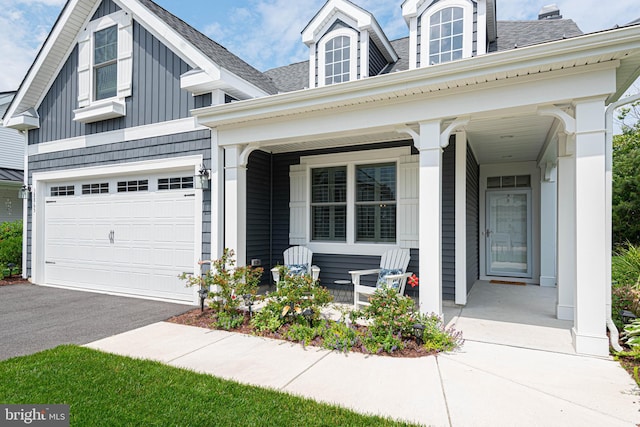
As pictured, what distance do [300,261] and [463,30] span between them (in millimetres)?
4496

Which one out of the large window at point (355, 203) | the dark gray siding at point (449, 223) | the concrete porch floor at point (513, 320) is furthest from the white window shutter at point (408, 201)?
the concrete porch floor at point (513, 320)

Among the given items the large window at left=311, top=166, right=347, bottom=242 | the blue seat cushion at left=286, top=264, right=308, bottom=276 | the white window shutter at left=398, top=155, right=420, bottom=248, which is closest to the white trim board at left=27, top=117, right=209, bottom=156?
the large window at left=311, top=166, right=347, bottom=242

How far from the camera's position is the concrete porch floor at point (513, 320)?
3834 mm

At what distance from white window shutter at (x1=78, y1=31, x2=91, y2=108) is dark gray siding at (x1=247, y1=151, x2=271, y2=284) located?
11.2 feet

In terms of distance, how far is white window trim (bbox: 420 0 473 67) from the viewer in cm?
543

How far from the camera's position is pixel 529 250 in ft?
24.9

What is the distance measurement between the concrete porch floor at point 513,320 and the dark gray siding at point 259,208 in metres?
3.26

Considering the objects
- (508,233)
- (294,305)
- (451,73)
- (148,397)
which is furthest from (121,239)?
(508,233)

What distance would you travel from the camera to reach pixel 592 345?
11.0 ft

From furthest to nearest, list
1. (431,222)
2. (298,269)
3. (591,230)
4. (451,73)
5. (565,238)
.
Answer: (298,269), (565,238), (431,222), (451,73), (591,230)

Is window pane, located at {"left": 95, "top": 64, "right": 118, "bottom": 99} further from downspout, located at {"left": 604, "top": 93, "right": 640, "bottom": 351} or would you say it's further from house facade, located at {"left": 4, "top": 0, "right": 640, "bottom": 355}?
downspout, located at {"left": 604, "top": 93, "right": 640, "bottom": 351}

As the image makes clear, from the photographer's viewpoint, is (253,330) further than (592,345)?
Yes

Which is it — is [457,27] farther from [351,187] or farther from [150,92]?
[150,92]

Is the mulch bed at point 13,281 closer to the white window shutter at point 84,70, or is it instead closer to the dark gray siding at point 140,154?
the dark gray siding at point 140,154
